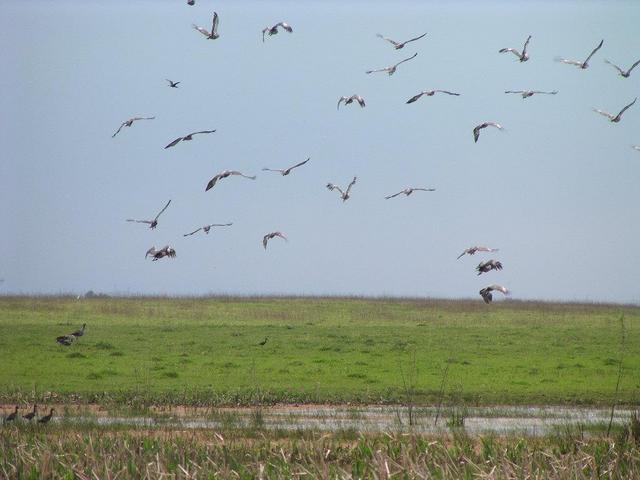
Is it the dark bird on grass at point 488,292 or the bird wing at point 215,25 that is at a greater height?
the bird wing at point 215,25

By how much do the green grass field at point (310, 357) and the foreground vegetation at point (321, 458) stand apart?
4.58 meters

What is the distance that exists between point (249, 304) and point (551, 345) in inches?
873

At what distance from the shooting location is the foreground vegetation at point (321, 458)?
11711mm

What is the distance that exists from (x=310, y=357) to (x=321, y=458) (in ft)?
63.5

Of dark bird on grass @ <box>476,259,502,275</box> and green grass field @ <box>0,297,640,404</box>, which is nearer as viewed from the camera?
dark bird on grass @ <box>476,259,502,275</box>

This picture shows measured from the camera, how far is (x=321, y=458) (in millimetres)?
12016

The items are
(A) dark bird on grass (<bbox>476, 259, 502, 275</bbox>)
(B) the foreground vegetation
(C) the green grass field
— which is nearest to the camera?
(B) the foreground vegetation

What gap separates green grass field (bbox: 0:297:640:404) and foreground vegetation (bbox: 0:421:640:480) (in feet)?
15.0

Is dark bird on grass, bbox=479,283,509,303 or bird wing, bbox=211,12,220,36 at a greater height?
bird wing, bbox=211,12,220,36

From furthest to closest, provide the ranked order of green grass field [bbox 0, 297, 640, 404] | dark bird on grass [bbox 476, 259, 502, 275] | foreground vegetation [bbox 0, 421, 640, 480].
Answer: green grass field [bbox 0, 297, 640, 404], dark bird on grass [bbox 476, 259, 502, 275], foreground vegetation [bbox 0, 421, 640, 480]


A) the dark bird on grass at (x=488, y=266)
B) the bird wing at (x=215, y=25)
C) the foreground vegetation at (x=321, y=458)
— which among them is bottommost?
the foreground vegetation at (x=321, y=458)

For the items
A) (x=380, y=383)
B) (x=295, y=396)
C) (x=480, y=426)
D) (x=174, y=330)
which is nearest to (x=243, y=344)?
(x=174, y=330)

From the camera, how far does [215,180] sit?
17.5m

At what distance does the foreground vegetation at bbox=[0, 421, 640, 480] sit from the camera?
11711 mm
